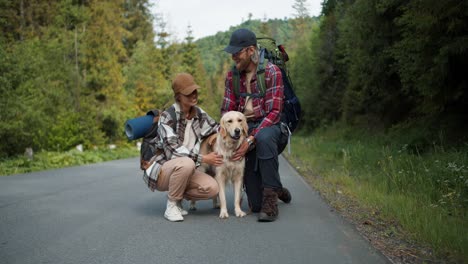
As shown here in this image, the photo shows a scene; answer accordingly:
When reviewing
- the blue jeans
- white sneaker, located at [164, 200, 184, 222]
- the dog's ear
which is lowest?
white sneaker, located at [164, 200, 184, 222]

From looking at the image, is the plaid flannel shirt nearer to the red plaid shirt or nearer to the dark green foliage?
the red plaid shirt

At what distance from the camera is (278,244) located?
4.75m

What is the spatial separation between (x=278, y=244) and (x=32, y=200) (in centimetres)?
490

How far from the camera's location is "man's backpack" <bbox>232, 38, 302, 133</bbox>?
648 centimetres

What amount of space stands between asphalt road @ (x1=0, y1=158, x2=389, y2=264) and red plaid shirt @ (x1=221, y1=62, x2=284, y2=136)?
1.32 m

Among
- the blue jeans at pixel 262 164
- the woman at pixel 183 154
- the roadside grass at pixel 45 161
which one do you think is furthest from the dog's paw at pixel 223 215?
the roadside grass at pixel 45 161

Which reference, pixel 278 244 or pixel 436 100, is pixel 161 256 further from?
pixel 436 100

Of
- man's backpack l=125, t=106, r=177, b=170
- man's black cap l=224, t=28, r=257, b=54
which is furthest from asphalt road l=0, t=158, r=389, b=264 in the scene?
man's black cap l=224, t=28, r=257, b=54

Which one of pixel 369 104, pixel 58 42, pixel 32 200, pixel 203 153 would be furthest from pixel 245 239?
pixel 58 42

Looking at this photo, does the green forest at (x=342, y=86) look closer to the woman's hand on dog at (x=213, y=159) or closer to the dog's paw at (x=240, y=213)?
the dog's paw at (x=240, y=213)

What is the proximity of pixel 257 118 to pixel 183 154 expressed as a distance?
1.16m

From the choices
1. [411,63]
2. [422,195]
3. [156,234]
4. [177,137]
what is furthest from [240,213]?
[411,63]

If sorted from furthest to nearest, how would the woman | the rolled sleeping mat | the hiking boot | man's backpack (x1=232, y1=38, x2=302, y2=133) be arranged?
the hiking boot
man's backpack (x1=232, y1=38, x2=302, y2=133)
the rolled sleeping mat
the woman

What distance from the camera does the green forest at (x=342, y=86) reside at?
31.8 ft
